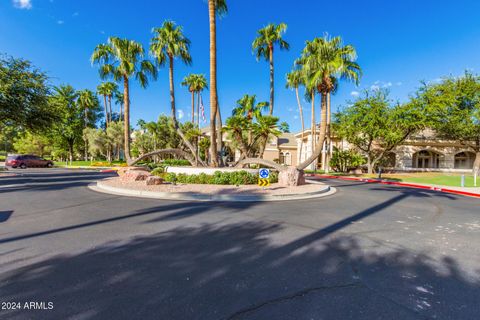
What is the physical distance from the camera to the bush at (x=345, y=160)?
89.0 ft

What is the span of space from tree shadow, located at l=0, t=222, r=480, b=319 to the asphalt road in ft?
0.06

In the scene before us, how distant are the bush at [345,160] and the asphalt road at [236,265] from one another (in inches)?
861

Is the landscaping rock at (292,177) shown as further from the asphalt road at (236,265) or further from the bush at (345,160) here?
the bush at (345,160)

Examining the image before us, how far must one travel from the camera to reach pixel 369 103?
2556cm

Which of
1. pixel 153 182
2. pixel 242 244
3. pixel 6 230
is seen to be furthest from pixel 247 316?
pixel 153 182

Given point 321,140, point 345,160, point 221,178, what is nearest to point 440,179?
point 345,160

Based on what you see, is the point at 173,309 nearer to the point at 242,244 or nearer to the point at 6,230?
the point at 242,244

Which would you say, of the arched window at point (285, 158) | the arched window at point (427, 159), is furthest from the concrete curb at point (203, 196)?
the arched window at point (285, 158)

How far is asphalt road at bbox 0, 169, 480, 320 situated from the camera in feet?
8.11

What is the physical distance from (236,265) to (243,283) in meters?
0.52

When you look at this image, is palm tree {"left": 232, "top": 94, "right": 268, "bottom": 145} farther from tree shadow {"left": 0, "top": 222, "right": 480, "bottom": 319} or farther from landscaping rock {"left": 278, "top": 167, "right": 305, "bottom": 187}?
tree shadow {"left": 0, "top": 222, "right": 480, "bottom": 319}

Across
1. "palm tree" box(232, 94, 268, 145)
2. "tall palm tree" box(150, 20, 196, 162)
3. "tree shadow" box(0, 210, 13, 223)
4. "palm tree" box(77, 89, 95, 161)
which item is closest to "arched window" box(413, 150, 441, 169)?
"palm tree" box(232, 94, 268, 145)

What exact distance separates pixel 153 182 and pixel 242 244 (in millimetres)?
8559

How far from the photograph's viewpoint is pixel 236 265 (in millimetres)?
3467
